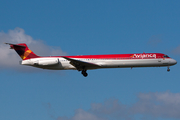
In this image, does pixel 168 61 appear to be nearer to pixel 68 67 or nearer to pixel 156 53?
pixel 156 53

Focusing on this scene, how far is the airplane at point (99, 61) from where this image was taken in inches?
1788

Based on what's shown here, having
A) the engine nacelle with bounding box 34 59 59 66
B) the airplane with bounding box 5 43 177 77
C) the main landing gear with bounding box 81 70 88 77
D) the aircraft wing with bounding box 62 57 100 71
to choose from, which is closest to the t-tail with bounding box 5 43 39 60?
the airplane with bounding box 5 43 177 77

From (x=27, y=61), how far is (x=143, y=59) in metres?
18.6

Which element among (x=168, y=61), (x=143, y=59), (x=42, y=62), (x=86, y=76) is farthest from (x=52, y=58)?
(x=168, y=61)

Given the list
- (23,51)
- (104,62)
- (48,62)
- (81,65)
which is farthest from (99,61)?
(23,51)

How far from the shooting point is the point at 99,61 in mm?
46312

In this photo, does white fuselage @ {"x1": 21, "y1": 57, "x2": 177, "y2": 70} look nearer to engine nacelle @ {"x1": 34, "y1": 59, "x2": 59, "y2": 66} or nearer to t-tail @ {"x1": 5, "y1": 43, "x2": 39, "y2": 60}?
engine nacelle @ {"x1": 34, "y1": 59, "x2": 59, "y2": 66}

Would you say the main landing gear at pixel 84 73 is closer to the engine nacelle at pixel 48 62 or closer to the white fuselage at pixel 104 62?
the white fuselage at pixel 104 62

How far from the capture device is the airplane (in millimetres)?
45406

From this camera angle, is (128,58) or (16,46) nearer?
(128,58)

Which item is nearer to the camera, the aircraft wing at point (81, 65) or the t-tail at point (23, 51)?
the aircraft wing at point (81, 65)

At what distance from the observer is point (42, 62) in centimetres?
4762

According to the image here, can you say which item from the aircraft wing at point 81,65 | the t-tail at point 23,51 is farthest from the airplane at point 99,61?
the t-tail at point 23,51

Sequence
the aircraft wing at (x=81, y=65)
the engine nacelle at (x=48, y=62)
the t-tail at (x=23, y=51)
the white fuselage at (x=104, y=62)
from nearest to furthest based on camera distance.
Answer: the aircraft wing at (x=81, y=65), the white fuselage at (x=104, y=62), the engine nacelle at (x=48, y=62), the t-tail at (x=23, y=51)
